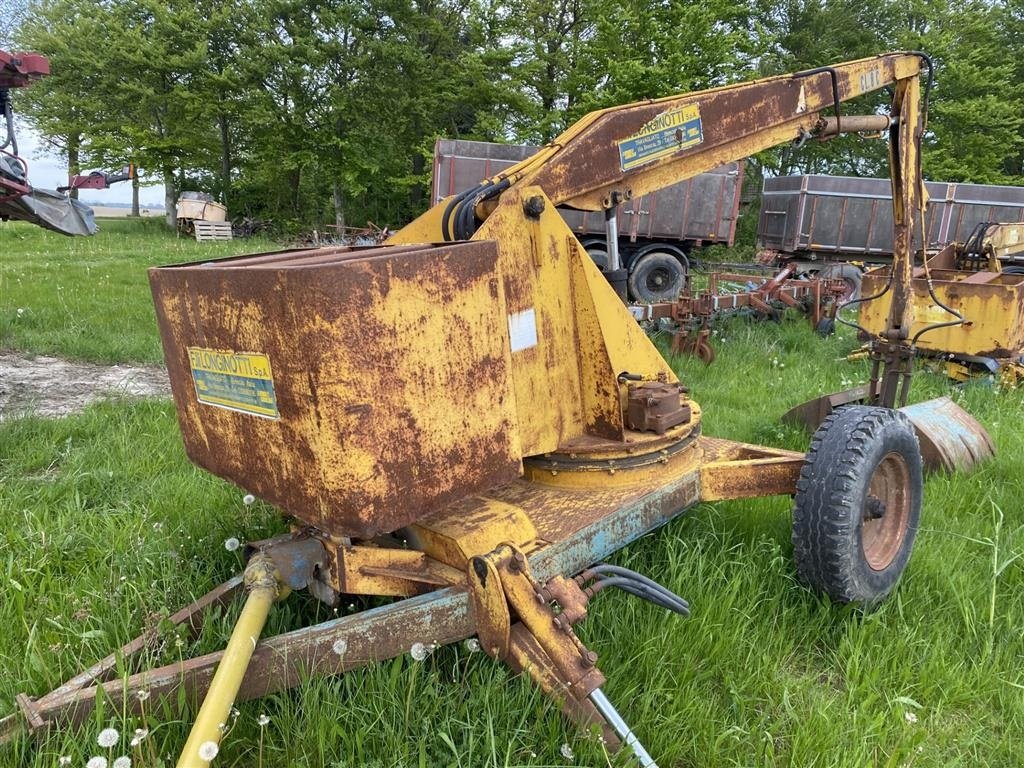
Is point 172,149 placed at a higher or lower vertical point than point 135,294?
higher

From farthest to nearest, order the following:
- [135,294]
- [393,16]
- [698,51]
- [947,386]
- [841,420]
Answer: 1. [393,16]
2. [698,51]
3. [135,294]
4. [947,386]
5. [841,420]

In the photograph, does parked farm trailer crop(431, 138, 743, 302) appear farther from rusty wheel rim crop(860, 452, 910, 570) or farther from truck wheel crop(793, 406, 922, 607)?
truck wheel crop(793, 406, 922, 607)

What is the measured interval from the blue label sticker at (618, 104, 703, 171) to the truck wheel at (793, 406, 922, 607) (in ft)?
4.06

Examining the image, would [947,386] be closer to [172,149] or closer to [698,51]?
[698,51]

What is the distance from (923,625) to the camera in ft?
9.18

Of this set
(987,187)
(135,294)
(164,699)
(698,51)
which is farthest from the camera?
(698,51)

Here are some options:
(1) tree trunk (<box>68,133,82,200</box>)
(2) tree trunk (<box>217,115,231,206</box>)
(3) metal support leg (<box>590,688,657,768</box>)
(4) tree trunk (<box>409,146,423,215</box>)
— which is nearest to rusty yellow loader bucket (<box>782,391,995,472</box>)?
(3) metal support leg (<box>590,688,657,768</box>)

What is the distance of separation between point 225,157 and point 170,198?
2.73m

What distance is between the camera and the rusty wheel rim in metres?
2.97

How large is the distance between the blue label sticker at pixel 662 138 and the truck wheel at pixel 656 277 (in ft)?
34.3

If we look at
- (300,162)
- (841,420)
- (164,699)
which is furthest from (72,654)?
(300,162)

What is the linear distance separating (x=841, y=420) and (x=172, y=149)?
97.0ft

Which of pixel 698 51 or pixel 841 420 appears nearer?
pixel 841 420

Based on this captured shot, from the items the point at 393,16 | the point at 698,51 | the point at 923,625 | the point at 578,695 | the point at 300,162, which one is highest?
the point at 393,16
